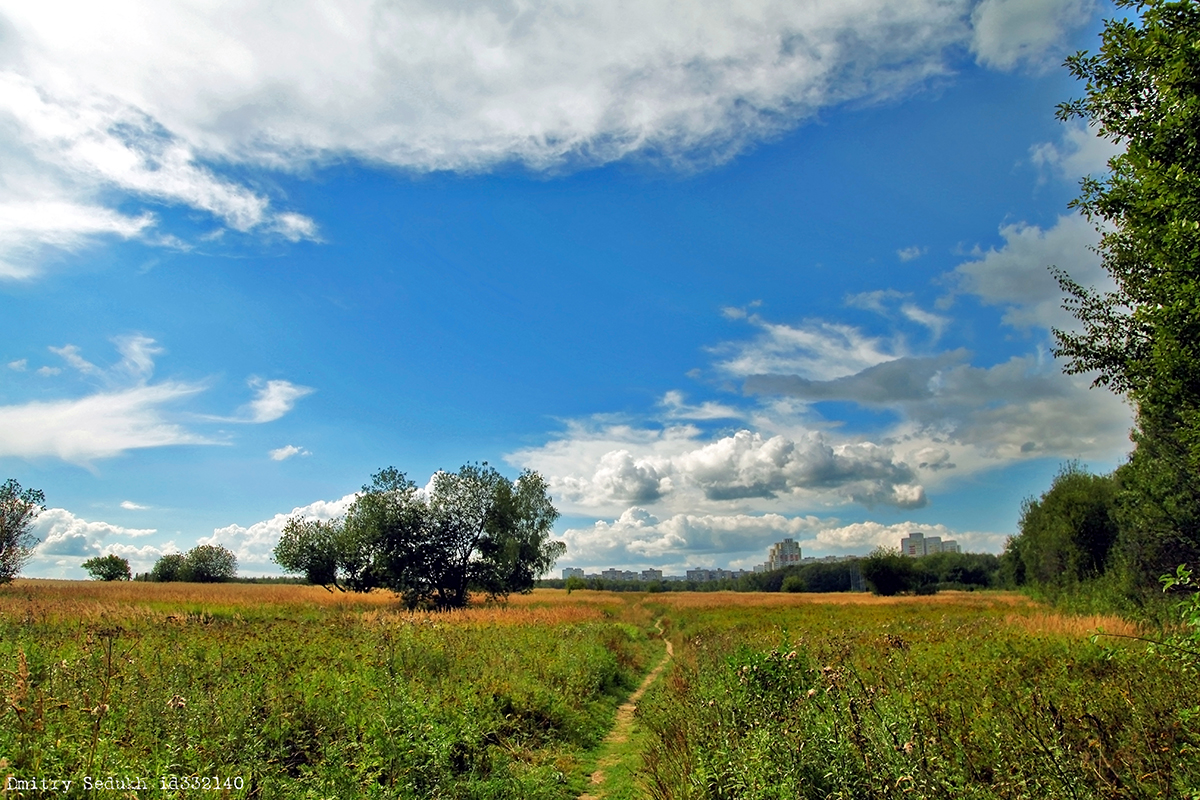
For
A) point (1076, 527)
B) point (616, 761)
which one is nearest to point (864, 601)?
point (1076, 527)

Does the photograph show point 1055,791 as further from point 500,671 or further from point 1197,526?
point 1197,526

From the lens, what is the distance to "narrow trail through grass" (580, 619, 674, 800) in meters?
7.93

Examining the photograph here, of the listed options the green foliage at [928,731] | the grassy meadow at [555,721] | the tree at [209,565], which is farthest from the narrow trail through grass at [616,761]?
the tree at [209,565]

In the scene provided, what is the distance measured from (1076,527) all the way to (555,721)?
157 ft

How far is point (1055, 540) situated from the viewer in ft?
150

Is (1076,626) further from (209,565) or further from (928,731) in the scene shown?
(209,565)

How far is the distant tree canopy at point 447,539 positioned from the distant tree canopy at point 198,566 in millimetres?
80064

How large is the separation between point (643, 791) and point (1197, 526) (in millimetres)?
23667

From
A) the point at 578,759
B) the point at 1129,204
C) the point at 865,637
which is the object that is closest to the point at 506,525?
the point at 865,637

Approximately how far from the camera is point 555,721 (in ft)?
35.6

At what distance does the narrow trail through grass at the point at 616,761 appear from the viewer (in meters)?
7.93

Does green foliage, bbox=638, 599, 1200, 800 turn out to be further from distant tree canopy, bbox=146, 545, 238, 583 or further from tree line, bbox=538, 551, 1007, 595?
distant tree canopy, bbox=146, 545, 238, 583

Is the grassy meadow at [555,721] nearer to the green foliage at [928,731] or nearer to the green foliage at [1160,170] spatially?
the green foliage at [928,731]

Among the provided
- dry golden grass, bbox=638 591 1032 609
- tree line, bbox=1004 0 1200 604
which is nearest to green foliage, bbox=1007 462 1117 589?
dry golden grass, bbox=638 591 1032 609
